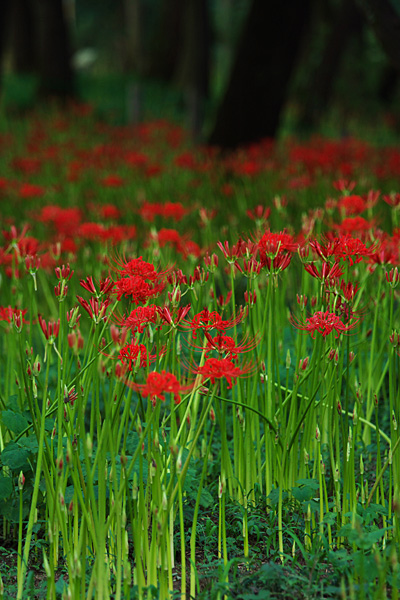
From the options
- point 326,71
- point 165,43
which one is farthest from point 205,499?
point 165,43

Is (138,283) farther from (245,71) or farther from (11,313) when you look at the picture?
(245,71)

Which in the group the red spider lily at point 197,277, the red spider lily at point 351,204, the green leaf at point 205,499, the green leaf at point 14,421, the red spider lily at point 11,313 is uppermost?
the red spider lily at point 351,204

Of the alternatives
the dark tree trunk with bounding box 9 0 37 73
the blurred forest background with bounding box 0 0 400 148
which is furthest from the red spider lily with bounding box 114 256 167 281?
the dark tree trunk with bounding box 9 0 37 73

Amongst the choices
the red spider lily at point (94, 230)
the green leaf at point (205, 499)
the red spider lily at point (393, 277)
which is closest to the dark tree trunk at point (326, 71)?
the red spider lily at point (94, 230)

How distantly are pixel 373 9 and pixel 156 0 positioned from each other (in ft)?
86.3

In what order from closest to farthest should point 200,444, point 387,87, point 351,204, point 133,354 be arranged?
point 133,354 → point 200,444 → point 351,204 → point 387,87

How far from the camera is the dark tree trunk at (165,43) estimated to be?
62.6 ft

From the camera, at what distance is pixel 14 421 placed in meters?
2.39

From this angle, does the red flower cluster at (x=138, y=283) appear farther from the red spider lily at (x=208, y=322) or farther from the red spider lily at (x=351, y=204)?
the red spider lily at (x=351, y=204)

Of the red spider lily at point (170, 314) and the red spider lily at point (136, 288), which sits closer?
A: the red spider lily at point (170, 314)

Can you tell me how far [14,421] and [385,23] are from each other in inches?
189

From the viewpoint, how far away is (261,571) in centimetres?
209

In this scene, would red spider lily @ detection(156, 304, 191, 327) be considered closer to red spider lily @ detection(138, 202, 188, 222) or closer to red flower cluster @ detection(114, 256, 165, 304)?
red flower cluster @ detection(114, 256, 165, 304)

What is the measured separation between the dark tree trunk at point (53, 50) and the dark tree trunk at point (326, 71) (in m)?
4.98
